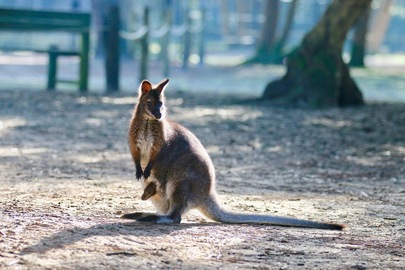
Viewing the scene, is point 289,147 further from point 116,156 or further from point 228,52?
point 228,52

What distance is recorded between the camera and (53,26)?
1683 centimetres

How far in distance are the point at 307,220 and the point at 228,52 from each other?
29399 mm

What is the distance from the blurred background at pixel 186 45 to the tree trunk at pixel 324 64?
283 centimetres

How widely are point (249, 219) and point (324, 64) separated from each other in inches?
358

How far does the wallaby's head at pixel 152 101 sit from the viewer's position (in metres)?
6.20

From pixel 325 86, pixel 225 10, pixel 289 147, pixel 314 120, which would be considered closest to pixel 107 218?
pixel 289 147

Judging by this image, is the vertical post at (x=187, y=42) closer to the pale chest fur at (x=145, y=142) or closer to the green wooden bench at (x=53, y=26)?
the green wooden bench at (x=53, y=26)

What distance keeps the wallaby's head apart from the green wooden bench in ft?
33.4

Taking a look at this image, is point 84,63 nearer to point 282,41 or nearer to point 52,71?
point 52,71

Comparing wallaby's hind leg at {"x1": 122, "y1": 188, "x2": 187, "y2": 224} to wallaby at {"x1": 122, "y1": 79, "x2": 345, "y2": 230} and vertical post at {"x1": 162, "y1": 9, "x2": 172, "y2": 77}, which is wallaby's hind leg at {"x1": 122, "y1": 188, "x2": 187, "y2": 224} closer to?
wallaby at {"x1": 122, "y1": 79, "x2": 345, "y2": 230}

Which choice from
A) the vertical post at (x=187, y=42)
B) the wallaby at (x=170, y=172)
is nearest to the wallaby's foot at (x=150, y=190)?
the wallaby at (x=170, y=172)

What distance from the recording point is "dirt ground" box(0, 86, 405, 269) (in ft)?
17.0

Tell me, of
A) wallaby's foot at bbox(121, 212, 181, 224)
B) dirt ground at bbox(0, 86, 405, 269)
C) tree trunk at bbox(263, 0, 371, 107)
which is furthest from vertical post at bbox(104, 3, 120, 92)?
wallaby's foot at bbox(121, 212, 181, 224)

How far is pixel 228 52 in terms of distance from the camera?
35.3 m
